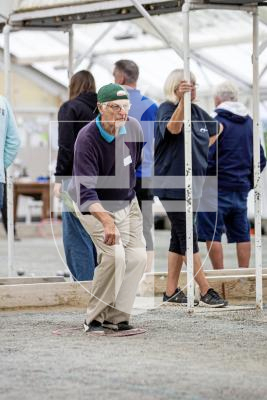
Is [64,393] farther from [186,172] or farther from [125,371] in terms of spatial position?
[186,172]

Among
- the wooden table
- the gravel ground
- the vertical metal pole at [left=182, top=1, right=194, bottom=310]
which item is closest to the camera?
the gravel ground

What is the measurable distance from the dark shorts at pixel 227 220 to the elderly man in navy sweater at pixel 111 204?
2436 mm

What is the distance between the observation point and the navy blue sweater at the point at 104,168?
679 cm

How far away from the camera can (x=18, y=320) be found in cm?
765

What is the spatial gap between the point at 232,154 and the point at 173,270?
1.56 meters

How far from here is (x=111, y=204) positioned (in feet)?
22.9

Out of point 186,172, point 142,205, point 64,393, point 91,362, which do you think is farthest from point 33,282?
point 64,393

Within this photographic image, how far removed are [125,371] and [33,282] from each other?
11.9 feet

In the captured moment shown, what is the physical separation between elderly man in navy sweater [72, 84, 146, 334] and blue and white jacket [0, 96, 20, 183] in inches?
48.4

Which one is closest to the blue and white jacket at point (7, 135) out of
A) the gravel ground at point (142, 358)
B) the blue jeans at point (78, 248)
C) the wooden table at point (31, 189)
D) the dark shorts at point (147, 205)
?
the blue jeans at point (78, 248)

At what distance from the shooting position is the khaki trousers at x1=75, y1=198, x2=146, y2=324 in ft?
22.2

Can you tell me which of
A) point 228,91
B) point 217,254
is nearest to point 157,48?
point 228,91

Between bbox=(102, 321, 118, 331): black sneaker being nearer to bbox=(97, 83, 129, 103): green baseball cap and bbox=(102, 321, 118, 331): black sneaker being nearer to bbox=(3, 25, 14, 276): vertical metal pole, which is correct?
bbox=(97, 83, 129, 103): green baseball cap

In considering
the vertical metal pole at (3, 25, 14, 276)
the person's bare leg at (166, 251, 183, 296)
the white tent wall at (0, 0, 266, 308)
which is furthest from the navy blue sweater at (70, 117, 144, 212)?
the vertical metal pole at (3, 25, 14, 276)
